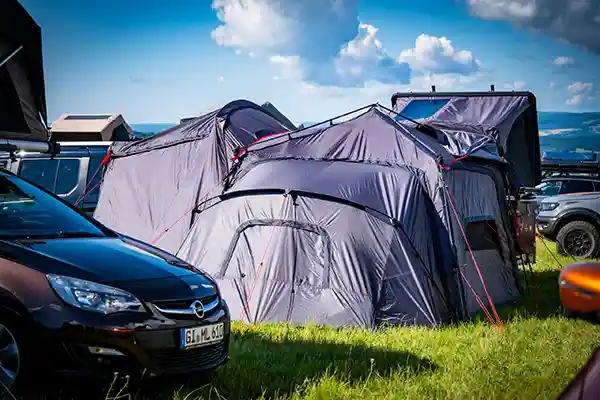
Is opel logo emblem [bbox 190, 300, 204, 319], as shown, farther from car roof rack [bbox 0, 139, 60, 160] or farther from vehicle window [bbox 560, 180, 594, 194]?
vehicle window [bbox 560, 180, 594, 194]

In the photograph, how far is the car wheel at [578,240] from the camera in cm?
1595

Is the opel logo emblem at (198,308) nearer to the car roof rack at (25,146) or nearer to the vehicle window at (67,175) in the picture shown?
the car roof rack at (25,146)

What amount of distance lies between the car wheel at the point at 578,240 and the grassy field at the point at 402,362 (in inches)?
304

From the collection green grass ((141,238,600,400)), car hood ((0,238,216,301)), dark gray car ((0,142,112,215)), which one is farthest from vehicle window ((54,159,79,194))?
car hood ((0,238,216,301))

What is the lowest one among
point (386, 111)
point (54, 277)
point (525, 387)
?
point (525, 387)

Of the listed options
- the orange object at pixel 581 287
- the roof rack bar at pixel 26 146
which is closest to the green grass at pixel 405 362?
the orange object at pixel 581 287

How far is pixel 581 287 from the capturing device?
2.32 m

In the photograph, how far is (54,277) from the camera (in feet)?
15.5

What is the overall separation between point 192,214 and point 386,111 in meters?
2.94

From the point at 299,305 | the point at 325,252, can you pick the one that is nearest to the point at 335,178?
the point at 325,252

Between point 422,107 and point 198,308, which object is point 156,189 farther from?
point 198,308

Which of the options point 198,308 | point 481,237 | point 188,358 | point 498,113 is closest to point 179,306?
point 198,308

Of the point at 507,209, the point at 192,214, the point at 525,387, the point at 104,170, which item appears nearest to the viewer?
the point at 525,387

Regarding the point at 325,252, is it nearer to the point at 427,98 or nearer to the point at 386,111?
the point at 386,111
